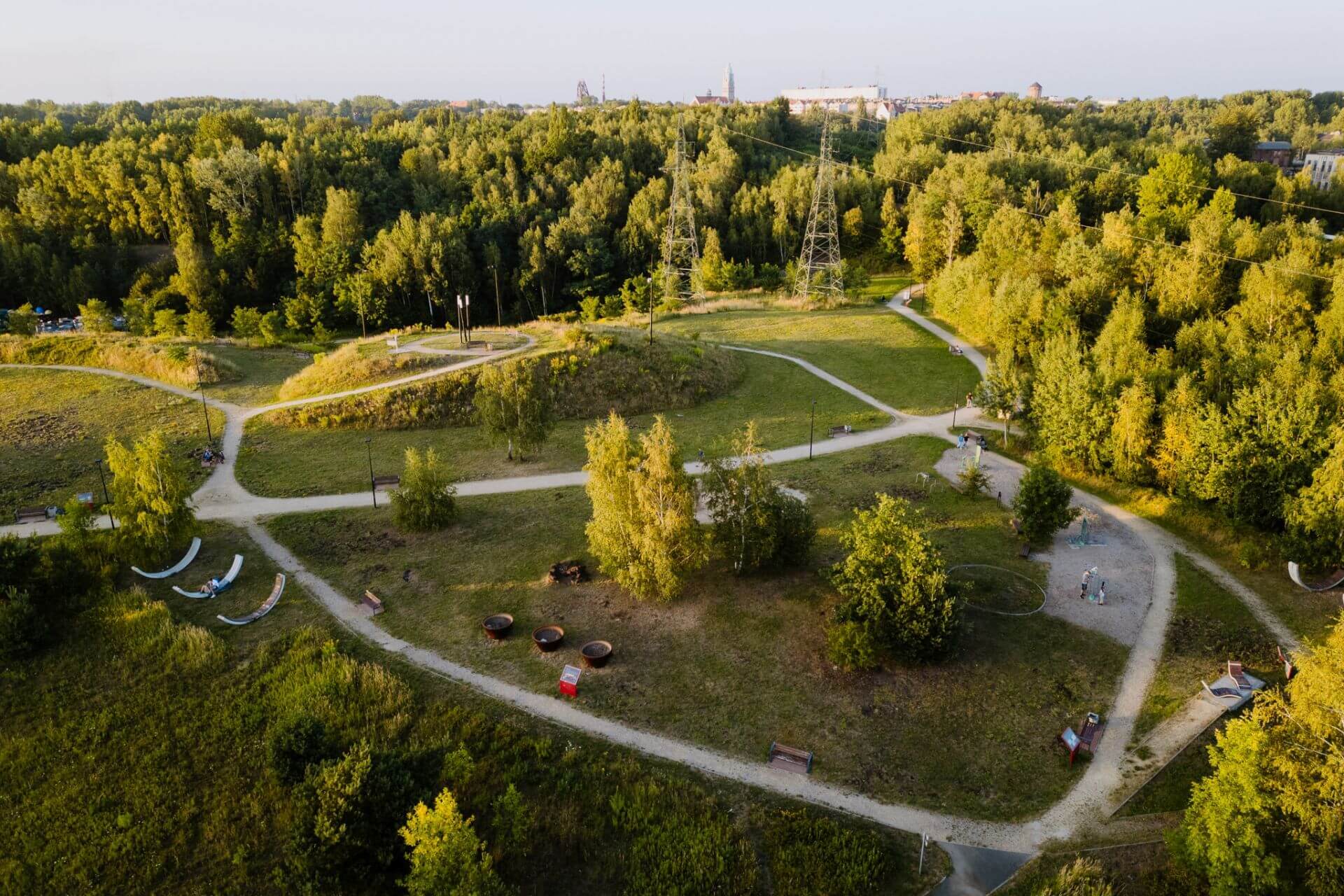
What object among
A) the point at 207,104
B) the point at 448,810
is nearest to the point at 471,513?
the point at 448,810

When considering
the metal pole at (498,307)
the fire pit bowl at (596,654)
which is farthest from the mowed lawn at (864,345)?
the fire pit bowl at (596,654)

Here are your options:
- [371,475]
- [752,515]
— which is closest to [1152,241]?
[752,515]

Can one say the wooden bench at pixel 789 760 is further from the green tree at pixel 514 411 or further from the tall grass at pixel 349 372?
the tall grass at pixel 349 372

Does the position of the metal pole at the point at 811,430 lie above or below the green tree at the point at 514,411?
below

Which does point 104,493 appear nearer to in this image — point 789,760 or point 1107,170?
point 789,760

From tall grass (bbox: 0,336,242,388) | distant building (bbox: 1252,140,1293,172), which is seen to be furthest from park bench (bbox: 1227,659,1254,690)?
distant building (bbox: 1252,140,1293,172)

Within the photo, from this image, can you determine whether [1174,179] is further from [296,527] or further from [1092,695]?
[296,527]

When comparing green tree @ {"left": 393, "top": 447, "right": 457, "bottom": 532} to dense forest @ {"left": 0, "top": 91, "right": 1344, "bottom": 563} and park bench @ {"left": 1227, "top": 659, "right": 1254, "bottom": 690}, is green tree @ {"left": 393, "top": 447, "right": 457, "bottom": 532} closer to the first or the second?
park bench @ {"left": 1227, "top": 659, "right": 1254, "bottom": 690}
